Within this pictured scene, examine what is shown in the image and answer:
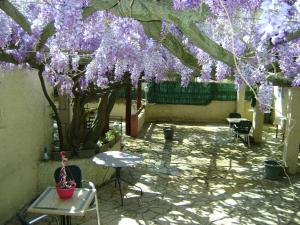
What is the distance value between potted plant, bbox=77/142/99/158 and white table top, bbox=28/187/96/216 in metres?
2.58

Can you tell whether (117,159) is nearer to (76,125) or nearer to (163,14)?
(76,125)

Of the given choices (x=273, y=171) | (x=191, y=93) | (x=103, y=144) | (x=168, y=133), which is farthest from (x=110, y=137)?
(x=191, y=93)

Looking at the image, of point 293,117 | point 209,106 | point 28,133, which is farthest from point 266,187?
point 209,106

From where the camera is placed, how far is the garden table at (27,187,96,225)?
198 inches

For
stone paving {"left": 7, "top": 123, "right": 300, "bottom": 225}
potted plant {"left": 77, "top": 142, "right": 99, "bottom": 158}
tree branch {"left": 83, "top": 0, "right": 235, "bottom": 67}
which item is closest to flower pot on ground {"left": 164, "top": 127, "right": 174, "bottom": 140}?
stone paving {"left": 7, "top": 123, "right": 300, "bottom": 225}

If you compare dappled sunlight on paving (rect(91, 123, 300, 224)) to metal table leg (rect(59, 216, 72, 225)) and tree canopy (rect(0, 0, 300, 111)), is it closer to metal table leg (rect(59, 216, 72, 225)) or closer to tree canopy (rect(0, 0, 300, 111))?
metal table leg (rect(59, 216, 72, 225))

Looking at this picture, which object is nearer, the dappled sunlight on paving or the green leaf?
the green leaf

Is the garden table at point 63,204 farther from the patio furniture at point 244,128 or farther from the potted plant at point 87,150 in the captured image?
the patio furniture at point 244,128

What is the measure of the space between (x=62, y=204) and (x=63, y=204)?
0.5 inches

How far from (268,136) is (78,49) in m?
10.8

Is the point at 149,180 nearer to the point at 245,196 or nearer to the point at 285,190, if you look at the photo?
the point at 245,196

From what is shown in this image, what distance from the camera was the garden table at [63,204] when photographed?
5.03 metres

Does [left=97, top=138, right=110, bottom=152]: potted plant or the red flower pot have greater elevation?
[left=97, top=138, right=110, bottom=152]: potted plant

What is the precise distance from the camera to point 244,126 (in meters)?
13.3
